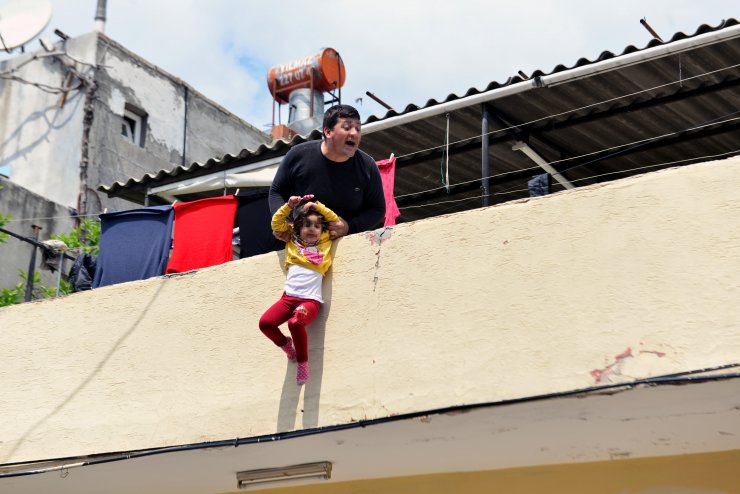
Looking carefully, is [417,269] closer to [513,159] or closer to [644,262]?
[644,262]

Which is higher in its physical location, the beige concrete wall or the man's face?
the man's face

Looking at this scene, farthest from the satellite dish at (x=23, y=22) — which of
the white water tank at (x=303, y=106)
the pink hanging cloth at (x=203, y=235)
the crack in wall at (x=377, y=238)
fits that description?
the crack in wall at (x=377, y=238)

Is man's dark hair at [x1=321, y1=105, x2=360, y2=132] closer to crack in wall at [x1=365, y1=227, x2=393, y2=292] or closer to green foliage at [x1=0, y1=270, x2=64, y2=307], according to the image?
crack in wall at [x1=365, y1=227, x2=393, y2=292]

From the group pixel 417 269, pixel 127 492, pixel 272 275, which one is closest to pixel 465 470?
pixel 417 269

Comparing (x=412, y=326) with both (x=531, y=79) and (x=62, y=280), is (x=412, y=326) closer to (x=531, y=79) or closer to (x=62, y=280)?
(x=531, y=79)

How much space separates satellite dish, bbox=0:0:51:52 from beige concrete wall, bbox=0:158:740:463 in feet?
28.1

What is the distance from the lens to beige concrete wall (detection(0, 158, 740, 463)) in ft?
18.4

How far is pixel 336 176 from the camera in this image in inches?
282

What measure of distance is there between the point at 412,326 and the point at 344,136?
1417 millimetres

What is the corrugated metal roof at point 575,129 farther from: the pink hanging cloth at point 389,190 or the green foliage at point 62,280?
the green foliage at point 62,280

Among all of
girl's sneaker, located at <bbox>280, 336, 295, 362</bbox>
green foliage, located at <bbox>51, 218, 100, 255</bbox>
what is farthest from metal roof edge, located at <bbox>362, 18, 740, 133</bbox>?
green foliage, located at <bbox>51, 218, 100, 255</bbox>

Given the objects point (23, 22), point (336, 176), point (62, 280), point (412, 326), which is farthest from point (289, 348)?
point (23, 22)

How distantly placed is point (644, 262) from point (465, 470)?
187 cm

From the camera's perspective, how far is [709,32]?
743 cm
